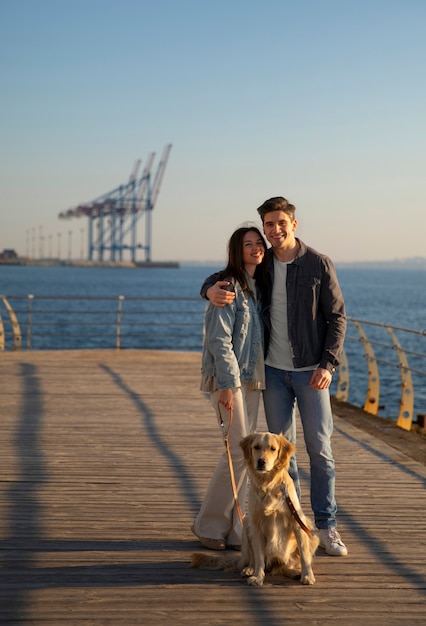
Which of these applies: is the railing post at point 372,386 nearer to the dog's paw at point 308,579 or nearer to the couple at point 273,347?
the couple at point 273,347

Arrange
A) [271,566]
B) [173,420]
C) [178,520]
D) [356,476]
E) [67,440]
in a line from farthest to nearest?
[173,420], [67,440], [356,476], [178,520], [271,566]

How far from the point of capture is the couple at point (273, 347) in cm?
345

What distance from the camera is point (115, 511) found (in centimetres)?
417

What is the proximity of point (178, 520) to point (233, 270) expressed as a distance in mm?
1335

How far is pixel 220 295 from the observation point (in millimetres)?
3389

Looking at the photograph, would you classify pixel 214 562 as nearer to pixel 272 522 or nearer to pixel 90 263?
pixel 272 522

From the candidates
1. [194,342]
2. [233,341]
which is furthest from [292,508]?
[194,342]

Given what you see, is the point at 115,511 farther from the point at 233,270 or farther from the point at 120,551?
the point at 233,270

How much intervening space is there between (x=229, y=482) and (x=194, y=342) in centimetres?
3336

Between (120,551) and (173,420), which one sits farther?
(173,420)

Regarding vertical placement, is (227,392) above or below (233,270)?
below

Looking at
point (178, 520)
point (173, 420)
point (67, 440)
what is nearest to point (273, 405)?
point (178, 520)

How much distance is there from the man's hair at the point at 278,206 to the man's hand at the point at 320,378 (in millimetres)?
651

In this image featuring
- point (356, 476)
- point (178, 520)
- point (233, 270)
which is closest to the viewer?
point (233, 270)
